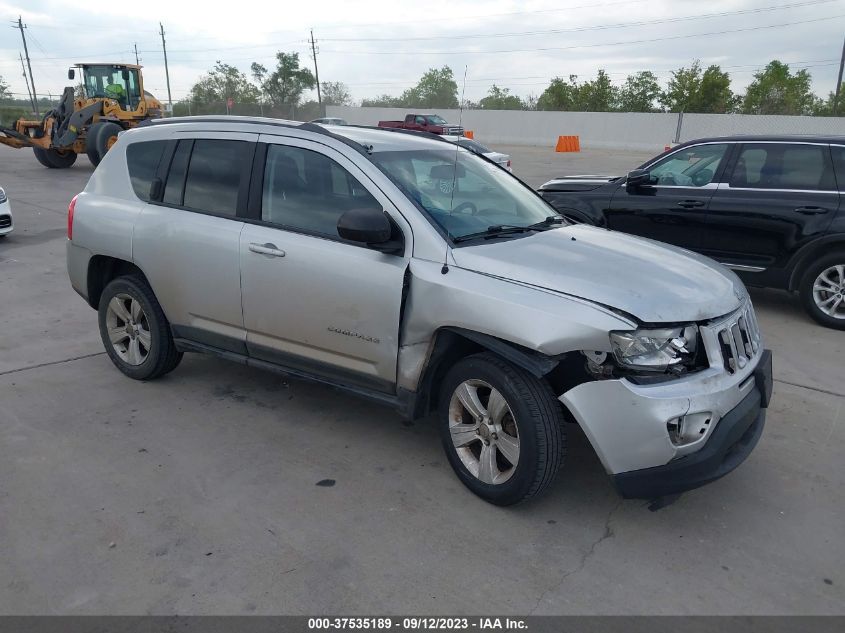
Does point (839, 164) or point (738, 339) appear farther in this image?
point (839, 164)

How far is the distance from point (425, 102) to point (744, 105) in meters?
25.0

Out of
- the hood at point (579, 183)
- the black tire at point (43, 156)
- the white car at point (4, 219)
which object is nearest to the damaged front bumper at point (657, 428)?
the hood at point (579, 183)

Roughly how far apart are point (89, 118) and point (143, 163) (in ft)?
60.0

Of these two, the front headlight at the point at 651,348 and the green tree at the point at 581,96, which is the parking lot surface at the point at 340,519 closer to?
the front headlight at the point at 651,348

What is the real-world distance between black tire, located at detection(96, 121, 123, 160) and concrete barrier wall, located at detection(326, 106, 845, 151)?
18516 millimetres

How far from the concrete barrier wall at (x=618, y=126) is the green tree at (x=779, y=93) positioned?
14.7 m

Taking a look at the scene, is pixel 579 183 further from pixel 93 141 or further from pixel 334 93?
pixel 334 93

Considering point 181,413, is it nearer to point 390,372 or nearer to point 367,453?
point 367,453

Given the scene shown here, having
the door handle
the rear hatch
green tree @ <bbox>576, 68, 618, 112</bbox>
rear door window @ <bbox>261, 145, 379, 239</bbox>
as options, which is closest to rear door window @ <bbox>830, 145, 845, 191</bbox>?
the rear hatch

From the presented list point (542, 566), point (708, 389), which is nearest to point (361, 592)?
point (542, 566)

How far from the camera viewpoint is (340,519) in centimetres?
337

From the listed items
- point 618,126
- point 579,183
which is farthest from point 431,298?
point 618,126

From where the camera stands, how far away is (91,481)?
3.67 m

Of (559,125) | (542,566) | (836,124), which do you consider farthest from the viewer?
(559,125)
